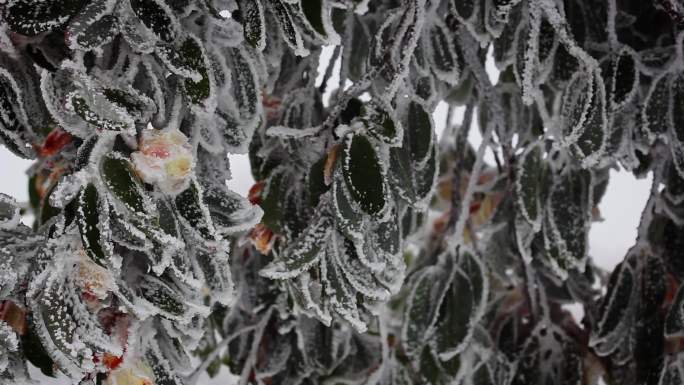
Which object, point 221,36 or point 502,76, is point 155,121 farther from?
point 502,76

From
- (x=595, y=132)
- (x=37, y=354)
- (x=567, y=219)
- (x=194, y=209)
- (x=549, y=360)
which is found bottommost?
(x=37, y=354)

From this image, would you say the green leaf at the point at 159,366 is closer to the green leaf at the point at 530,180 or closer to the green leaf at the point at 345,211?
the green leaf at the point at 345,211

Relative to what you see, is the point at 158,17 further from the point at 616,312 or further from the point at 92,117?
the point at 616,312

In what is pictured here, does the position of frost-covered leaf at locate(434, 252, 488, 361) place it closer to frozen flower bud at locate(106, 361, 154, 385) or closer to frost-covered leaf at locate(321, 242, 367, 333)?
frost-covered leaf at locate(321, 242, 367, 333)

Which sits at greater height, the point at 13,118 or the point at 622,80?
the point at 622,80

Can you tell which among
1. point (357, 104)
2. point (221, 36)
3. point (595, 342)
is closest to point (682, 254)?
point (595, 342)

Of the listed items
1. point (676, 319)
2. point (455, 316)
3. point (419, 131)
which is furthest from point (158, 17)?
point (676, 319)

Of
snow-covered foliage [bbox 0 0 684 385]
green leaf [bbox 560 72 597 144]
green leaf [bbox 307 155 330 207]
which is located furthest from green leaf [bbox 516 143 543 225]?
green leaf [bbox 307 155 330 207]
